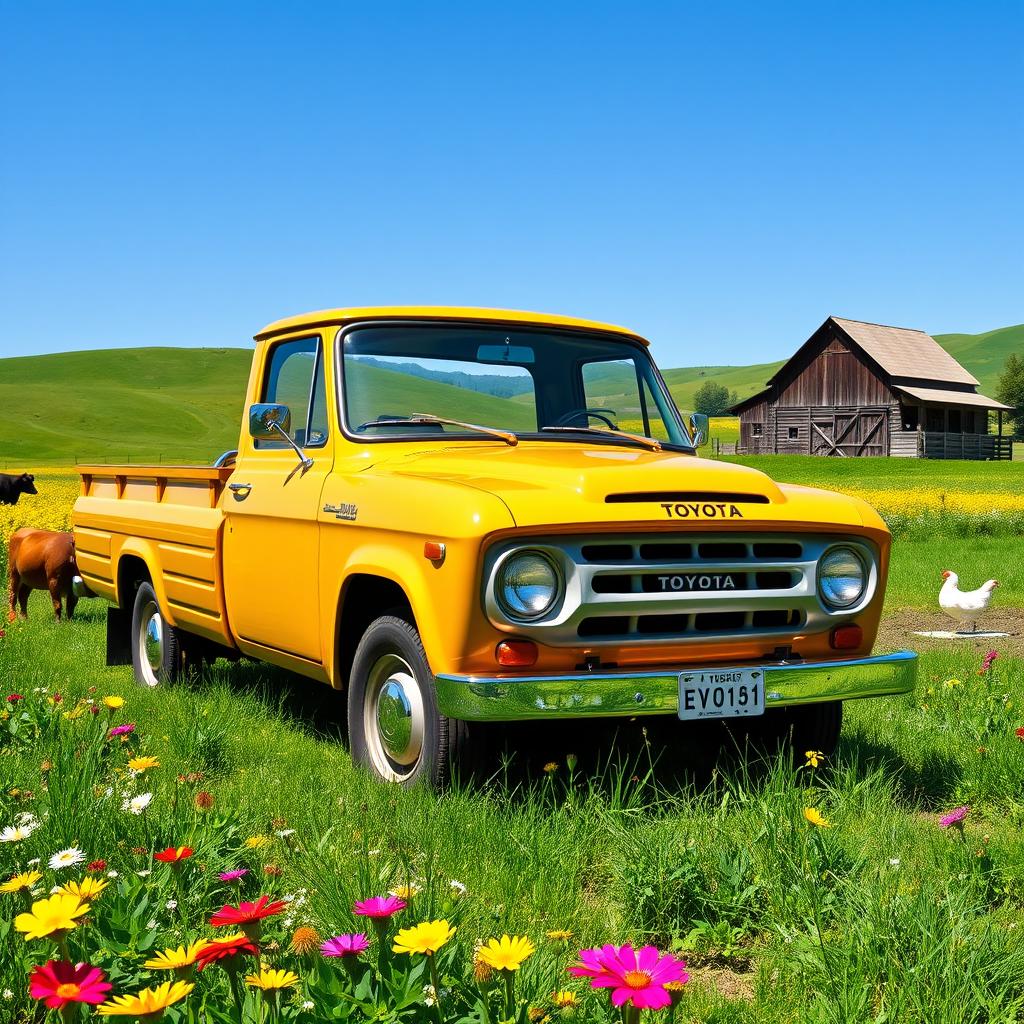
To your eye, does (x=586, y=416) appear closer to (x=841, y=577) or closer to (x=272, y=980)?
(x=841, y=577)

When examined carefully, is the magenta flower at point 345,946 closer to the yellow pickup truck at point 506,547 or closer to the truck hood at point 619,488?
the yellow pickup truck at point 506,547

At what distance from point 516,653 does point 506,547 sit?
0.39 m

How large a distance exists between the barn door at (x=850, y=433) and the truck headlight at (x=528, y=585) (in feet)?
184

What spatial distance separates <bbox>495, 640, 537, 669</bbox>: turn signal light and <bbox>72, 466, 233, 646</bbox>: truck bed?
2.45 metres

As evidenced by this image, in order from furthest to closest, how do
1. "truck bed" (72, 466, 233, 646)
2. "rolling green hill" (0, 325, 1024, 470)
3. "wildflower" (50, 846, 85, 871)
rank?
"rolling green hill" (0, 325, 1024, 470) → "truck bed" (72, 466, 233, 646) → "wildflower" (50, 846, 85, 871)

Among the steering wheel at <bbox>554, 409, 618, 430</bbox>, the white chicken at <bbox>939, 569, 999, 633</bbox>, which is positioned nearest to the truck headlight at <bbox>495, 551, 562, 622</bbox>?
the steering wheel at <bbox>554, 409, 618, 430</bbox>

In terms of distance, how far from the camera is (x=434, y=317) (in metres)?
5.66

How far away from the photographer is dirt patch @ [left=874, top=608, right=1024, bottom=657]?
9227 mm

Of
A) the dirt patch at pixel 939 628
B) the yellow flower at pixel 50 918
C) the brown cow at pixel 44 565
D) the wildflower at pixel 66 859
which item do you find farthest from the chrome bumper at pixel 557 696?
the brown cow at pixel 44 565

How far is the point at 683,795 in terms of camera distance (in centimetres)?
447

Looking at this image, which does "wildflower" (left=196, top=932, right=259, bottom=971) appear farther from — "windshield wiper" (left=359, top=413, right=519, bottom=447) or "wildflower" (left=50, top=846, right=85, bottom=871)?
"windshield wiper" (left=359, top=413, right=519, bottom=447)

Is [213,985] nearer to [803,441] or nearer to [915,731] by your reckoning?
[915,731]

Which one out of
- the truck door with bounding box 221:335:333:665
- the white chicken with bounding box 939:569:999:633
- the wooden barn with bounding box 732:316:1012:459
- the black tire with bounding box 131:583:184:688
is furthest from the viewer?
the wooden barn with bounding box 732:316:1012:459

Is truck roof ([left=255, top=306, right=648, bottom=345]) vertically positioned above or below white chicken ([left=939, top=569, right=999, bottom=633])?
above
